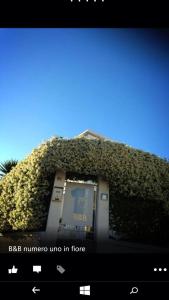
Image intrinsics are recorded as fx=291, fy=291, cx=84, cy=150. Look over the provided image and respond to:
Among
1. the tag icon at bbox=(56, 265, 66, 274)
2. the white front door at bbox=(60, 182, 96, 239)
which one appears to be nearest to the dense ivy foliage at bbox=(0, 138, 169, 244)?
the white front door at bbox=(60, 182, 96, 239)

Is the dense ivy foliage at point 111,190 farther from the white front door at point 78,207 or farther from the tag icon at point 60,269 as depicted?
the tag icon at point 60,269

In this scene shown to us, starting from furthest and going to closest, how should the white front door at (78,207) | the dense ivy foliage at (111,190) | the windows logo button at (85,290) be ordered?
the white front door at (78,207) < the dense ivy foliage at (111,190) < the windows logo button at (85,290)

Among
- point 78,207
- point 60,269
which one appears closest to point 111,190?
point 78,207

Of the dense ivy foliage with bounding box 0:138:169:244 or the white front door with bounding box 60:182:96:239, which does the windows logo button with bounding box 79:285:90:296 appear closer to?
the dense ivy foliage with bounding box 0:138:169:244

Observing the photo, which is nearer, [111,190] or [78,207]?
[78,207]

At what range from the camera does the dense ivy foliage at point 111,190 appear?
9.18ft

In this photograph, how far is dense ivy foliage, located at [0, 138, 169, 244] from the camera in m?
2.80

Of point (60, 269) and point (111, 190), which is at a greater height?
point (111, 190)

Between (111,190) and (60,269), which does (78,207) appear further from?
(60,269)

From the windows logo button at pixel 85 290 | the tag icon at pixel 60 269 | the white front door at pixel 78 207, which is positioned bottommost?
the windows logo button at pixel 85 290

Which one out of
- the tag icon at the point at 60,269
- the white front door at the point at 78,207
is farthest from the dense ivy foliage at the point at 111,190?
the tag icon at the point at 60,269

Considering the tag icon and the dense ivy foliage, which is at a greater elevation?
the dense ivy foliage

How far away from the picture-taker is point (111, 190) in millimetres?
4031

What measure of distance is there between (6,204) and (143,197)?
1.66m
